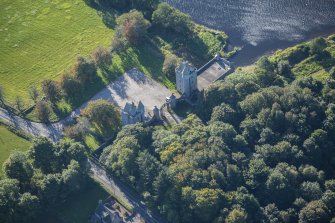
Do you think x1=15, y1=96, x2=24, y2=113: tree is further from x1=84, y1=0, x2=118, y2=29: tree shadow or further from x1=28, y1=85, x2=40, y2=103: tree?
x1=84, y1=0, x2=118, y2=29: tree shadow

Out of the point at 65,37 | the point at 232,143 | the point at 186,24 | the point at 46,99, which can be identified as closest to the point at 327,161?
the point at 232,143

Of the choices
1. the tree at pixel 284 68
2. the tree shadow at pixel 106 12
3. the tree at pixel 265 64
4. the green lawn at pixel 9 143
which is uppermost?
the tree shadow at pixel 106 12

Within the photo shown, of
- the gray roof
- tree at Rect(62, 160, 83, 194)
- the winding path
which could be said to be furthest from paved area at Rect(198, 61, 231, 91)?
tree at Rect(62, 160, 83, 194)

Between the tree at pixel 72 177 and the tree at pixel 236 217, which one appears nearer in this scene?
the tree at pixel 236 217

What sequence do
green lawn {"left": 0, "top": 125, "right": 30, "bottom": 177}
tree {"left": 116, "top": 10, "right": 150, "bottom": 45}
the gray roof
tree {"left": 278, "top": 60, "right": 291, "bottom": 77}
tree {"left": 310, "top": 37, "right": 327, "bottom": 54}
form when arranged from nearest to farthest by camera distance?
green lawn {"left": 0, "top": 125, "right": 30, "bottom": 177} → the gray roof → tree {"left": 278, "top": 60, "right": 291, "bottom": 77} → tree {"left": 310, "top": 37, "right": 327, "bottom": 54} → tree {"left": 116, "top": 10, "right": 150, "bottom": 45}

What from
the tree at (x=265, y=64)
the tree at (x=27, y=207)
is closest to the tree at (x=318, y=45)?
the tree at (x=265, y=64)

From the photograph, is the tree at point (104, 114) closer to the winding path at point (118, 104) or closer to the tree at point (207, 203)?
the winding path at point (118, 104)
